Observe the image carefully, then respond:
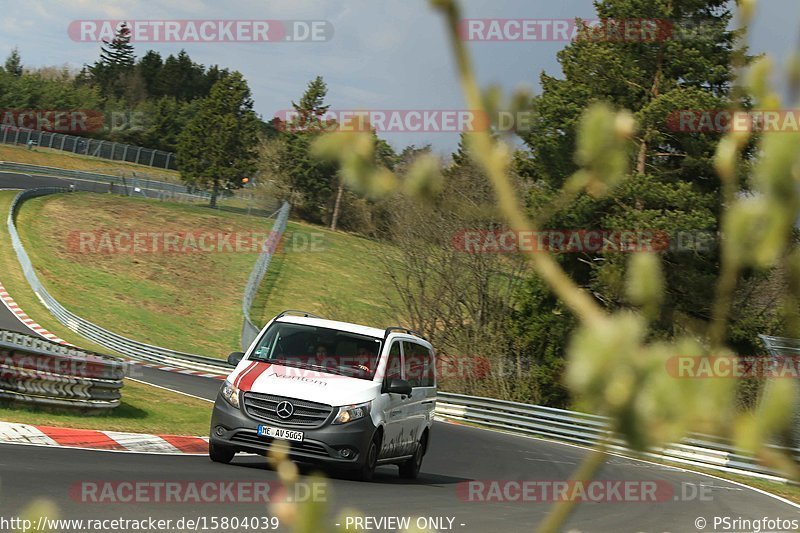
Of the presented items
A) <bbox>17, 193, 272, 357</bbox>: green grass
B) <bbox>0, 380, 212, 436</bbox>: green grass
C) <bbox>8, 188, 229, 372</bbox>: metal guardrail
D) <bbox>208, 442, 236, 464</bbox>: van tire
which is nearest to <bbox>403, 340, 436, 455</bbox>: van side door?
<bbox>208, 442, 236, 464</bbox>: van tire

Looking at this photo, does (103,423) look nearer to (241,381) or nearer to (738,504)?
(241,381)

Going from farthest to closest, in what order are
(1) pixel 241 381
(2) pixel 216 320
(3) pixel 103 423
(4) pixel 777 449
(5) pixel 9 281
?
(2) pixel 216 320, (5) pixel 9 281, (3) pixel 103 423, (1) pixel 241 381, (4) pixel 777 449

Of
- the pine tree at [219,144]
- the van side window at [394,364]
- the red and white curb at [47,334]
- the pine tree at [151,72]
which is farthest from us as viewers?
the pine tree at [151,72]

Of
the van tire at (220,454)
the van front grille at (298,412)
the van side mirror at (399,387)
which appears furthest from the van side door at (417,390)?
the van tire at (220,454)

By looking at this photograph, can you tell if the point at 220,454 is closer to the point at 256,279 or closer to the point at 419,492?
the point at 419,492

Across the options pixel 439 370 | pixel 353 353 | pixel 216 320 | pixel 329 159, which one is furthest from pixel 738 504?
pixel 216 320

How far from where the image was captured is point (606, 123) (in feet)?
3.81

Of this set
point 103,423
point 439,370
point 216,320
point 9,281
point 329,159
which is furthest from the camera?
point 216,320

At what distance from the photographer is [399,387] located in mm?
13375

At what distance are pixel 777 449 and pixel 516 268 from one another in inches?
1667

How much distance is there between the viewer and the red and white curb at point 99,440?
1338 centimetres

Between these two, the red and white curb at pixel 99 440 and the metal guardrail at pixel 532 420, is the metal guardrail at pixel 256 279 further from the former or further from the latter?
the red and white curb at pixel 99 440

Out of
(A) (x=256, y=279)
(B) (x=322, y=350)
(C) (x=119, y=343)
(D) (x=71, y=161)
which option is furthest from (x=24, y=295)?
(D) (x=71, y=161)

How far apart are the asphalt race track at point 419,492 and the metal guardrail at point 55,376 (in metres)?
2.71
